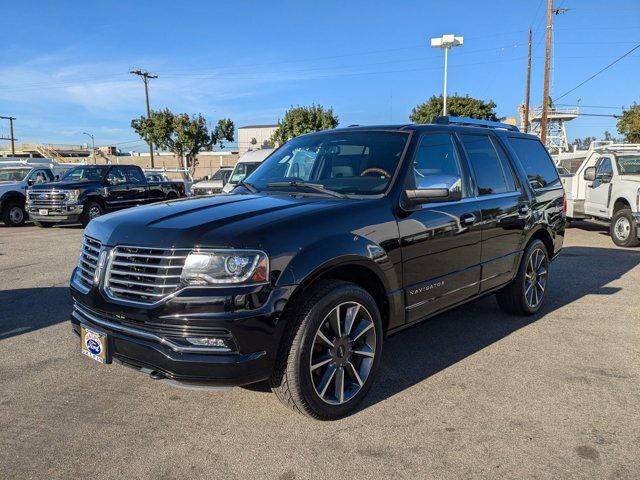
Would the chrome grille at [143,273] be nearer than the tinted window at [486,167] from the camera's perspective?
Yes

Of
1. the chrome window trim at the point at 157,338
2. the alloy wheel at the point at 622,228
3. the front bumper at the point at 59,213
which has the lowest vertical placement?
the alloy wheel at the point at 622,228

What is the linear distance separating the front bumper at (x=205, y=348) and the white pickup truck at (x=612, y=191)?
31.6ft

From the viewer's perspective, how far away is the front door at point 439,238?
3736 mm

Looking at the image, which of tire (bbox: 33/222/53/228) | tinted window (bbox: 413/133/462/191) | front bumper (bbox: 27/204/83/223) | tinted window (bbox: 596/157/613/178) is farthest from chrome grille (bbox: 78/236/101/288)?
tire (bbox: 33/222/53/228)

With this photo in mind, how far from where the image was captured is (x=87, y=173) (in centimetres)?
1541

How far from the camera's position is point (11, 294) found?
262 inches

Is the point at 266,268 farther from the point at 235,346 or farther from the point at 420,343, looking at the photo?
the point at 420,343

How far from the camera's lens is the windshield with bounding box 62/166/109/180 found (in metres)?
15.2

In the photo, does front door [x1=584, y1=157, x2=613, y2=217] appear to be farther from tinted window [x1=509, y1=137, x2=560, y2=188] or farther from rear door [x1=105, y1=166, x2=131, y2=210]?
rear door [x1=105, y1=166, x2=131, y2=210]

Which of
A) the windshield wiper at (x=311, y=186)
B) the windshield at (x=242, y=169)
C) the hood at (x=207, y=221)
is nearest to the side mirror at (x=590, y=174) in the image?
the windshield at (x=242, y=169)

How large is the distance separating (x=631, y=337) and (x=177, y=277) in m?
4.28

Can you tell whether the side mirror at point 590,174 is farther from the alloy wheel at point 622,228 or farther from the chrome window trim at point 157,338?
the chrome window trim at point 157,338

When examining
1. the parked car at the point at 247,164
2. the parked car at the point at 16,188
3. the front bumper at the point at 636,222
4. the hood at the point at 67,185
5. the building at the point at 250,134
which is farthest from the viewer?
the building at the point at 250,134

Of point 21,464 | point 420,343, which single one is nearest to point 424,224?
point 420,343
